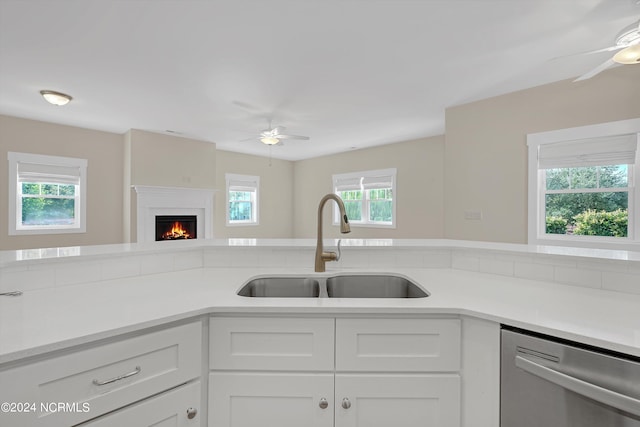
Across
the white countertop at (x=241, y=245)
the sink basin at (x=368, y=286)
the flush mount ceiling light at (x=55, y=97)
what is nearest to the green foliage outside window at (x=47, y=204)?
the flush mount ceiling light at (x=55, y=97)

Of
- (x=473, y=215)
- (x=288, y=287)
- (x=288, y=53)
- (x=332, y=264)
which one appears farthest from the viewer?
(x=473, y=215)

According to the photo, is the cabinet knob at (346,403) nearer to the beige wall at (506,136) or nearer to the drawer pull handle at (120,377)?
the drawer pull handle at (120,377)

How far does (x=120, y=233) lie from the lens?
17.2ft

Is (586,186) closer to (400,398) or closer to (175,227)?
(400,398)

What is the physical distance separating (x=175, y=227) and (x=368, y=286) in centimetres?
486

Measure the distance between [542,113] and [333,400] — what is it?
142 inches

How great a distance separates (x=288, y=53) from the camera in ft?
8.46

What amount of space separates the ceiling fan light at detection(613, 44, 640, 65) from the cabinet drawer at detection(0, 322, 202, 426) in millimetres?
2902

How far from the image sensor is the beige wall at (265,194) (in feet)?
21.9

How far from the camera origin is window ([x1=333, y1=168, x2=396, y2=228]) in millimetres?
6055

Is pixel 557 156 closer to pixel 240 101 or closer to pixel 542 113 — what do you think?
pixel 542 113

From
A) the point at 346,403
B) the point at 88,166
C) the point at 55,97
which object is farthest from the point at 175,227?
the point at 346,403

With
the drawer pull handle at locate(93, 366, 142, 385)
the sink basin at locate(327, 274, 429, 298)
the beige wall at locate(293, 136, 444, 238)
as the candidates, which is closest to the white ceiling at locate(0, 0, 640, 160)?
the beige wall at locate(293, 136, 444, 238)

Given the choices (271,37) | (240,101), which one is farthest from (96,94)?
(271,37)
